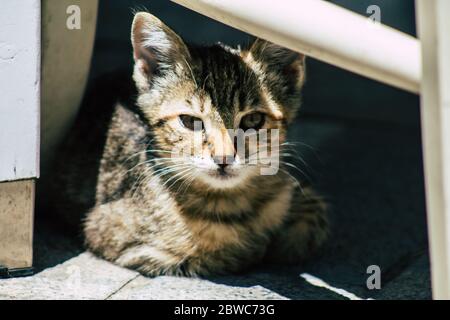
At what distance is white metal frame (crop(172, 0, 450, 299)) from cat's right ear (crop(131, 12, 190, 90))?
675 millimetres

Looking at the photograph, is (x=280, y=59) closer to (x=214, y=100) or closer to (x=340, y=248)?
(x=214, y=100)

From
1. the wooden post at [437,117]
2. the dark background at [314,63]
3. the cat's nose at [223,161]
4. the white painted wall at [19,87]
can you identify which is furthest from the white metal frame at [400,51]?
the dark background at [314,63]

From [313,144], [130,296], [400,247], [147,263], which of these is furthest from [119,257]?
[313,144]

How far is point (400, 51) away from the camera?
220 centimetres

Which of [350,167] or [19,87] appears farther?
[350,167]

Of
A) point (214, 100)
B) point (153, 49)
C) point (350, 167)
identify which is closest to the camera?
point (214, 100)

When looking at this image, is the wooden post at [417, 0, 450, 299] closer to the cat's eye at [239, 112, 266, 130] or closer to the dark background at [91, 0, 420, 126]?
the cat's eye at [239, 112, 266, 130]

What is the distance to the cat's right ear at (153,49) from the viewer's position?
10.1 ft

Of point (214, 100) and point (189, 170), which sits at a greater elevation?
point (214, 100)

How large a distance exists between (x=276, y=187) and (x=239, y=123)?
498mm

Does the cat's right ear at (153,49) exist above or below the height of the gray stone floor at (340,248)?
above

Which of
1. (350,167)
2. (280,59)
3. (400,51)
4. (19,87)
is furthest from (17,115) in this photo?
(350,167)

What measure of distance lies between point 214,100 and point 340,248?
112 centimetres

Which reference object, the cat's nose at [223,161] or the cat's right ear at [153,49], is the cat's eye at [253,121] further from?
the cat's right ear at [153,49]
